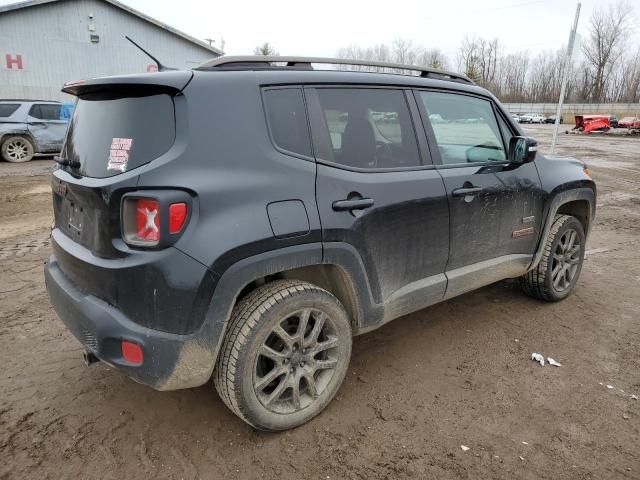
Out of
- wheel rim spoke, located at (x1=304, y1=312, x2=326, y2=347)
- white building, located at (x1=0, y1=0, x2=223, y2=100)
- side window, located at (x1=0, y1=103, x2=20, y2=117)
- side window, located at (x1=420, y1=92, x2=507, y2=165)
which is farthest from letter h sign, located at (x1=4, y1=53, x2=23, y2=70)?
wheel rim spoke, located at (x1=304, y1=312, x2=326, y2=347)

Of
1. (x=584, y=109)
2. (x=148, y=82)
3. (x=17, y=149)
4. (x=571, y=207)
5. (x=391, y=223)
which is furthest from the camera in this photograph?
(x=584, y=109)

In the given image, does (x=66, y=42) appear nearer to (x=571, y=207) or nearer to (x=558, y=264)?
(x=571, y=207)

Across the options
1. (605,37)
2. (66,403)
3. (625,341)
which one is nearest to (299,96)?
(66,403)

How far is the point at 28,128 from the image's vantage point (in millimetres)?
13211

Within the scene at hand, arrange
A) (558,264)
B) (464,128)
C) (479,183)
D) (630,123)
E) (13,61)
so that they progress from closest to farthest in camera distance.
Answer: (479,183), (464,128), (558,264), (13,61), (630,123)

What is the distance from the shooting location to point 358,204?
2.63 meters

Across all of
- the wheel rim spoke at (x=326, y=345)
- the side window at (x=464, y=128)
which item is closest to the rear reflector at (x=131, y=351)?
the wheel rim spoke at (x=326, y=345)

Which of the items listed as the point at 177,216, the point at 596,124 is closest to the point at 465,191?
the point at 177,216

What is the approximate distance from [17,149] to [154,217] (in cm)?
1356

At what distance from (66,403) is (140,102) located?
6.04ft

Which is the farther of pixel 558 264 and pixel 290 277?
pixel 558 264

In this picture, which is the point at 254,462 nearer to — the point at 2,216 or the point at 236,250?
the point at 236,250

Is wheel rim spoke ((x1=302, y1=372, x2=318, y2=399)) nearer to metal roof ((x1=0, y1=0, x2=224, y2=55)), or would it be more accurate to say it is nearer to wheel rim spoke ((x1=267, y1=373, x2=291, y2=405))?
wheel rim spoke ((x1=267, y1=373, x2=291, y2=405))

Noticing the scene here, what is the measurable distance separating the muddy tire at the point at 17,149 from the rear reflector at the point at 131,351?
13.5 meters
